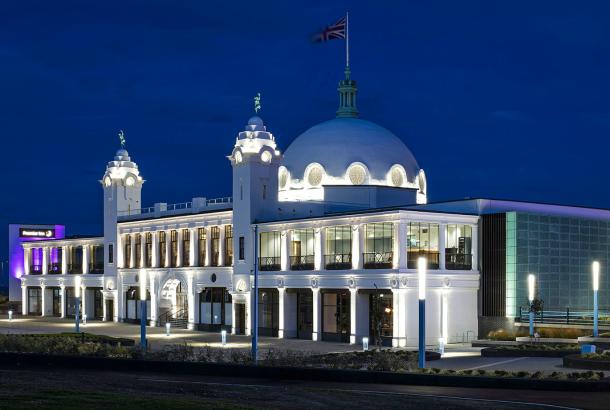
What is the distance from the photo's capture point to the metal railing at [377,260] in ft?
207

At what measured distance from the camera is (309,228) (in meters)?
69.8

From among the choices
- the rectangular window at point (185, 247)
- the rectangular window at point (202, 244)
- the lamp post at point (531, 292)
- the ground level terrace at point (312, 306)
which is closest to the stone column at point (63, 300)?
the ground level terrace at point (312, 306)

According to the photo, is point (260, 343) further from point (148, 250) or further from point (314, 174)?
point (148, 250)

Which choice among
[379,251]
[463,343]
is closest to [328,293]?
[379,251]

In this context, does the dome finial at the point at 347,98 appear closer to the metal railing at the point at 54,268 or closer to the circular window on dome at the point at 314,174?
the circular window on dome at the point at 314,174

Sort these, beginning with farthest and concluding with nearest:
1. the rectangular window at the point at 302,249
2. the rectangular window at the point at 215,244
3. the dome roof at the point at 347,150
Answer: the rectangular window at the point at 215,244 → the dome roof at the point at 347,150 → the rectangular window at the point at 302,249

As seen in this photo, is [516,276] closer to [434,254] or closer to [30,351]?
[434,254]

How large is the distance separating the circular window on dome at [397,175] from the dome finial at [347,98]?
26.6 ft

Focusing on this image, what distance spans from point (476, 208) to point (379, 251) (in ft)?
23.1

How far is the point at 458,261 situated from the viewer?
6494cm

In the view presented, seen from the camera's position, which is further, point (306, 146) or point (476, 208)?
point (306, 146)

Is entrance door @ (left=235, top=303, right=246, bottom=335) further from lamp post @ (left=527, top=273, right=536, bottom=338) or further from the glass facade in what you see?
lamp post @ (left=527, top=273, right=536, bottom=338)

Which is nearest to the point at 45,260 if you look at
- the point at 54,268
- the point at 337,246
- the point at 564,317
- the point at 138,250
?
the point at 54,268

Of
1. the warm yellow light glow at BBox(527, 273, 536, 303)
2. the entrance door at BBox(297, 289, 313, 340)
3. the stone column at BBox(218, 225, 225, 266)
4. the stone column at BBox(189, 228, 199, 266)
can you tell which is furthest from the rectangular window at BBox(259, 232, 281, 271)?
the warm yellow light glow at BBox(527, 273, 536, 303)
